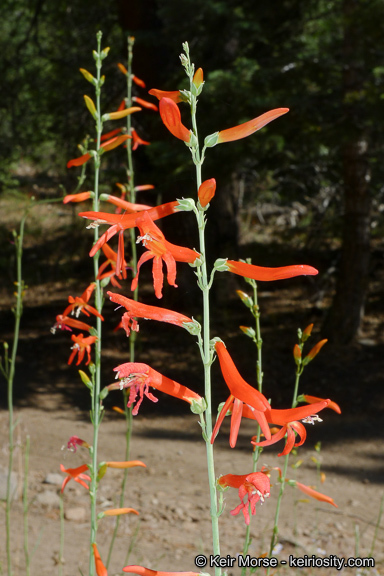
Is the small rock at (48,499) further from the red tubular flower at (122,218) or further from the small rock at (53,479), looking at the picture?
the red tubular flower at (122,218)

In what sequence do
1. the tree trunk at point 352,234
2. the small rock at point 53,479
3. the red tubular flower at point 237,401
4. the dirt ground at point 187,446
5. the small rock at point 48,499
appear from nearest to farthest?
the red tubular flower at point 237,401 → the dirt ground at point 187,446 → the small rock at point 48,499 → the small rock at point 53,479 → the tree trunk at point 352,234

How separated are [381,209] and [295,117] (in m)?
3.57

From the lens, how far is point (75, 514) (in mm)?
4172

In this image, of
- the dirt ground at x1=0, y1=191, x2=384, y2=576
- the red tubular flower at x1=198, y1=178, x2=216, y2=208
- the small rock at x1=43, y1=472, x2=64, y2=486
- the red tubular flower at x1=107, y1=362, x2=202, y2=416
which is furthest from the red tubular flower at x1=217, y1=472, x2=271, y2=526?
the small rock at x1=43, y1=472, x2=64, y2=486

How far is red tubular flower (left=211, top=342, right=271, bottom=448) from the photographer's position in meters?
1.00

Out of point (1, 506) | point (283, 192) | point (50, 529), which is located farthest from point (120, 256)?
point (283, 192)

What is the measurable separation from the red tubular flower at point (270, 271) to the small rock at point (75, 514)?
11.5 feet

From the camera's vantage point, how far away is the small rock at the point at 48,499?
4.43 m

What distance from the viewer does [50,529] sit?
392cm

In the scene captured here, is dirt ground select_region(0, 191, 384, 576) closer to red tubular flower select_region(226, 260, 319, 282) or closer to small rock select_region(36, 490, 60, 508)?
small rock select_region(36, 490, 60, 508)

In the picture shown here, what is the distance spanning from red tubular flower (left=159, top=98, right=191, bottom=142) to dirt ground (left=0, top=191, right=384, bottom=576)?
4.65ft

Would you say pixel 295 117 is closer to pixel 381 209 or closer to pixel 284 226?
pixel 381 209

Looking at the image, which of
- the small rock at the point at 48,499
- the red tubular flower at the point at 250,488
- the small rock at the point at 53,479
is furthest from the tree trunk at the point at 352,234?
the red tubular flower at the point at 250,488

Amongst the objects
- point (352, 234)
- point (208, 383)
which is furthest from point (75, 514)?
point (352, 234)
